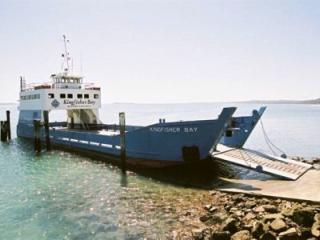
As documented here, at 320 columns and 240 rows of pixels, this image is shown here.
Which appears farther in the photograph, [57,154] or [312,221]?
[57,154]

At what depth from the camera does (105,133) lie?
24.9 m

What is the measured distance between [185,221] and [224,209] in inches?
58.3

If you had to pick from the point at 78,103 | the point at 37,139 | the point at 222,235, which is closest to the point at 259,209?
the point at 222,235

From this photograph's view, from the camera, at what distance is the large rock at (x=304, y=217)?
837cm

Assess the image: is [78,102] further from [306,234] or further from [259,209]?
[306,234]

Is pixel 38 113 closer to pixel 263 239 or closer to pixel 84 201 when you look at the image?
pixel 84 201

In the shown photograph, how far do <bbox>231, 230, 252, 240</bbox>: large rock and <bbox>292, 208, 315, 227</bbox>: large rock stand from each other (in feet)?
4.64

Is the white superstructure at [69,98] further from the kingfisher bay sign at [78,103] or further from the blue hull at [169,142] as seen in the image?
the blue hull at [169,142]

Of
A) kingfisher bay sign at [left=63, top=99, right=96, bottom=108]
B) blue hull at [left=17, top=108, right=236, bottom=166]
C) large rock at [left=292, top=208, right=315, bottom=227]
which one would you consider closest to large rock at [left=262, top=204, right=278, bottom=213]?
large rock at [left=292, top=208, right=315, bottom=227]

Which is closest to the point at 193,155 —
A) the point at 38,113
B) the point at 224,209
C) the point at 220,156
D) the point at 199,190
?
the point at 220,156

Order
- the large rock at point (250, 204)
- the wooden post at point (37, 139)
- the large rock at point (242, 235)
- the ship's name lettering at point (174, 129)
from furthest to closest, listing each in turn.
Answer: the wooden post at point (37, 139) → the ship's name lettering at point (174, 129) → the large rock at point (250, 204) → the large rock at point (242, 235)

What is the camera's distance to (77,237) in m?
9.45

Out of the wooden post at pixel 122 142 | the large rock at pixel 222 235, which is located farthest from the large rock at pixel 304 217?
the wooden post at pixel 122 142

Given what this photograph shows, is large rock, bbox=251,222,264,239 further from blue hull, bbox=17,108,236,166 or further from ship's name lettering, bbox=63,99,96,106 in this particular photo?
ship's name lettering, bbox=63,99,96,106
